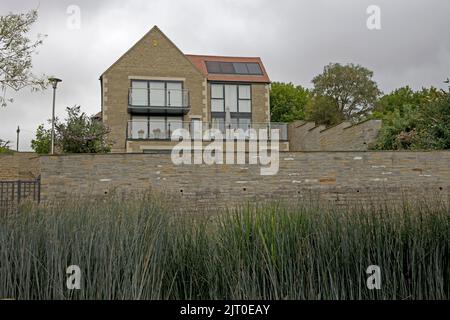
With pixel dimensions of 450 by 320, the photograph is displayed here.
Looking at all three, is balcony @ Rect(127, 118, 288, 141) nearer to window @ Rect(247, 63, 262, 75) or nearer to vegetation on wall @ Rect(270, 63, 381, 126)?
window @ Rect(247, 63, 262, 75)

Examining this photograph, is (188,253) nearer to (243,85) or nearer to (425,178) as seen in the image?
(425,178)

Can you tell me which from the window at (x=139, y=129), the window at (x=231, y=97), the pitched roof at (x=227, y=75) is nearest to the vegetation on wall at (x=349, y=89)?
the pitched roof at (x=227, y=75)

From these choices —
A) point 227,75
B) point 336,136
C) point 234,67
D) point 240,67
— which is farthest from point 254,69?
point 336,136

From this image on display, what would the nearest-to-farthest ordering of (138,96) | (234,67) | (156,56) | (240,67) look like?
(138,96) < (156,56) < (234,67) < (240,67)

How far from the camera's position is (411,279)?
4.34 m

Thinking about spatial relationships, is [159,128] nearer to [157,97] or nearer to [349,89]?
[157,97]

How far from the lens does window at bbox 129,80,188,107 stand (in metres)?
26.0

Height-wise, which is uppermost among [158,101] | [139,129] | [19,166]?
[158,101]

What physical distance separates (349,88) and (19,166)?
22899 millimetres

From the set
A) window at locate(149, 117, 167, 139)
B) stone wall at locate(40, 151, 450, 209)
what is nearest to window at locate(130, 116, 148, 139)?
window at locate(149, 117, 167, 139)

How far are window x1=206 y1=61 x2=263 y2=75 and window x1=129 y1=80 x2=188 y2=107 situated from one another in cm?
358

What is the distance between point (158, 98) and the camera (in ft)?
86.3

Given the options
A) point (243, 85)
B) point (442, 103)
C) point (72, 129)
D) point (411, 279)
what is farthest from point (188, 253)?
point (243, 85)

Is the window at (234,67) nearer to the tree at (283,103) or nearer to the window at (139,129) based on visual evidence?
the window at (139,129)
